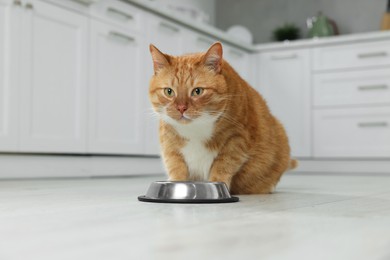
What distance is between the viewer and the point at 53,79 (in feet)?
8.93

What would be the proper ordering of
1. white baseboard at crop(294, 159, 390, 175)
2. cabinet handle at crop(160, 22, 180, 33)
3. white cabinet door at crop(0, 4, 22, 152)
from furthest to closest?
white baseboard at crop(294, 159, 390, 175)
cabinet handle at crop(160, 22, 180, 33)
white cabinet door at crop(0, 4, 22, 152)

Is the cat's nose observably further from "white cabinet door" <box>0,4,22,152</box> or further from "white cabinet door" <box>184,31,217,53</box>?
"white cabinet door" <box>184,31,217,53</box>

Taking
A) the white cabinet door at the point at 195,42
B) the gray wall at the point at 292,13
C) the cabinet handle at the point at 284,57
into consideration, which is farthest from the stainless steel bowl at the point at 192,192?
the gray wall at the point at 292,13

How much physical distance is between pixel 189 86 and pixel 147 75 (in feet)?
6.72

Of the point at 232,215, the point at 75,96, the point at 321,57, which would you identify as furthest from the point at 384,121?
the point at 232,215

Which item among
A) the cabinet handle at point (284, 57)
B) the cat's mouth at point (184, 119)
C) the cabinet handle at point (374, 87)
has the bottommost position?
the cat's mouth at point (184, 119)

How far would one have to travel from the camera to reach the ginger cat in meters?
1.39

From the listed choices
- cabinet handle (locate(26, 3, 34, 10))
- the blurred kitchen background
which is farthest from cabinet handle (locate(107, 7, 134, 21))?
cabinet handle (locate(26, 3, 34, 10))

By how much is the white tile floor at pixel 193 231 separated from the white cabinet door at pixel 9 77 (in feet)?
3.94

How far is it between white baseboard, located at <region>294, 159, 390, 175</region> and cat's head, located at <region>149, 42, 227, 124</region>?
2.94 meters

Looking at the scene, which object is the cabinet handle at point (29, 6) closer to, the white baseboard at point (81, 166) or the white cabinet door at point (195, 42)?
the white baseboard at point (81, 166)

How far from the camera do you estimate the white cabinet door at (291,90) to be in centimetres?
442

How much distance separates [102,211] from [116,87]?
2063 millimetres

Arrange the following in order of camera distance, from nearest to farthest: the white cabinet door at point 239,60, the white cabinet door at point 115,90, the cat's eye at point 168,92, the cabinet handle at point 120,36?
the cat's eye at point 168,92 < the white cabinet door at point 115,90 < the cabinet handle at point 120,36 < the white cabinet door at point 239,60
